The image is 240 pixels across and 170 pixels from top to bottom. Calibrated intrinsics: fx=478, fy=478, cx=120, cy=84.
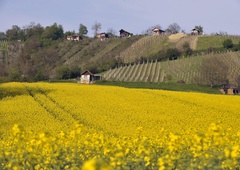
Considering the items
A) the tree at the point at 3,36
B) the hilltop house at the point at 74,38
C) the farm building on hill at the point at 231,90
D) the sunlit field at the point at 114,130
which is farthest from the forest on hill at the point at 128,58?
the sunlit field at the point at 114,130

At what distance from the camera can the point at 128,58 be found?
93.6 meters

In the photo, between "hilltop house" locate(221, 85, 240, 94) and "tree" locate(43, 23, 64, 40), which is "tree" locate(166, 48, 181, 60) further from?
"tree" locate(43, 23, 64, 40)

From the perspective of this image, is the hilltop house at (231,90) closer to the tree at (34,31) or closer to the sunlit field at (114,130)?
the sunlit field at (114,130)

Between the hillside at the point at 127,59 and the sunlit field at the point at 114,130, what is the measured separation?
32565 millimetres

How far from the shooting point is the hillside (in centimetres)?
6694

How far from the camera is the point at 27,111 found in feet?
73.7

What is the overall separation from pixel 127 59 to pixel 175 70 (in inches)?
899

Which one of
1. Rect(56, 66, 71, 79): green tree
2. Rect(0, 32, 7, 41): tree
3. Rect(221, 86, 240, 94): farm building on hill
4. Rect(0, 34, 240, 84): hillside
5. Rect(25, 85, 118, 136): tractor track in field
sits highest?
Rect(0, 32, 7, 41): tree

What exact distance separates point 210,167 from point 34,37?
13465 cm

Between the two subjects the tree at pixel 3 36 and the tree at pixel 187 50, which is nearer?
the tree at pixel 187 50

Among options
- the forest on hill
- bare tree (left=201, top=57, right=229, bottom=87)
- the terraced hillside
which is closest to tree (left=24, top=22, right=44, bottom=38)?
the forest on hill

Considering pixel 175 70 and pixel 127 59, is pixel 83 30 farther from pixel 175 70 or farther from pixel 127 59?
pixel 175 70

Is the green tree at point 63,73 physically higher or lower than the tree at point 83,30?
lower

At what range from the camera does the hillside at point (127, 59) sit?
66.9 metres
